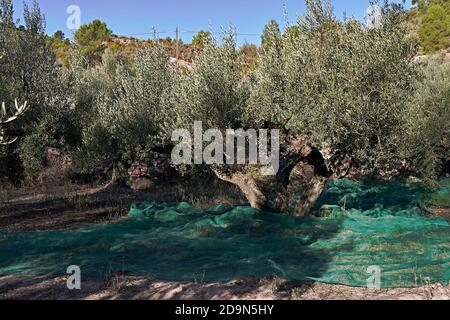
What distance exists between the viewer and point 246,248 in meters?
9.16

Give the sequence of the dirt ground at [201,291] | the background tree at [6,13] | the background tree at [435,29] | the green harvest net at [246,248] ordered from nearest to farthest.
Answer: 1. the dirt ground at [201,291]
2. the green harvest net at [246,248]
3. the background tree at [6,13]
4. the background tree at [435,29]

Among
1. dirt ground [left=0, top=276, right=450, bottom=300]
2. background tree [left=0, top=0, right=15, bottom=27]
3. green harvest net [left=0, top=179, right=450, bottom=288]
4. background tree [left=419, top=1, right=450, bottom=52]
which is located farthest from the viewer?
background tree [left=419, top=1, right=450, bottom=52]

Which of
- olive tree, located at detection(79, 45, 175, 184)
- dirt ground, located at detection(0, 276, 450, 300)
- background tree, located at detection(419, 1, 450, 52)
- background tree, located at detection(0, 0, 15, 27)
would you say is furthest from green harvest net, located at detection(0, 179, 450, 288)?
background tree, located at detection(419, 1, 450, 52)

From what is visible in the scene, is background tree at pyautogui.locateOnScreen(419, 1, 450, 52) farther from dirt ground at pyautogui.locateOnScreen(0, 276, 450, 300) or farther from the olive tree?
dirt ground at pyautogui.locateOnScreen(0, 276, 450, 300)

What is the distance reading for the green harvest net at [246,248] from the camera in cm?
783

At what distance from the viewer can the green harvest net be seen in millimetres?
7828

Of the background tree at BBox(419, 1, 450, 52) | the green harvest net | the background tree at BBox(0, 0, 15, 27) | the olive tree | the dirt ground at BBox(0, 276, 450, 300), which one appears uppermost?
the background tree at BBox(419, 1, 450, 52)

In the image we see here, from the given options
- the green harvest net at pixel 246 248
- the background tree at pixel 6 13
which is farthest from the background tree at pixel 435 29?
the background tree at pixel 6 13

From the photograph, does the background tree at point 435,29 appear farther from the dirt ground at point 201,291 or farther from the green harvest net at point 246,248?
the dirt ground at point 201,291

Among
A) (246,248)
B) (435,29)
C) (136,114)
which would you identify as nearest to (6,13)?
(136,114)

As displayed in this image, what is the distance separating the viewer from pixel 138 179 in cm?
1978

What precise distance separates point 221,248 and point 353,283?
299cm

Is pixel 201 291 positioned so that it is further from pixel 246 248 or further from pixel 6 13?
pixel 6 13

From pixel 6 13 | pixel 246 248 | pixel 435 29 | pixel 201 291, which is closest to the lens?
pixel 201 291
